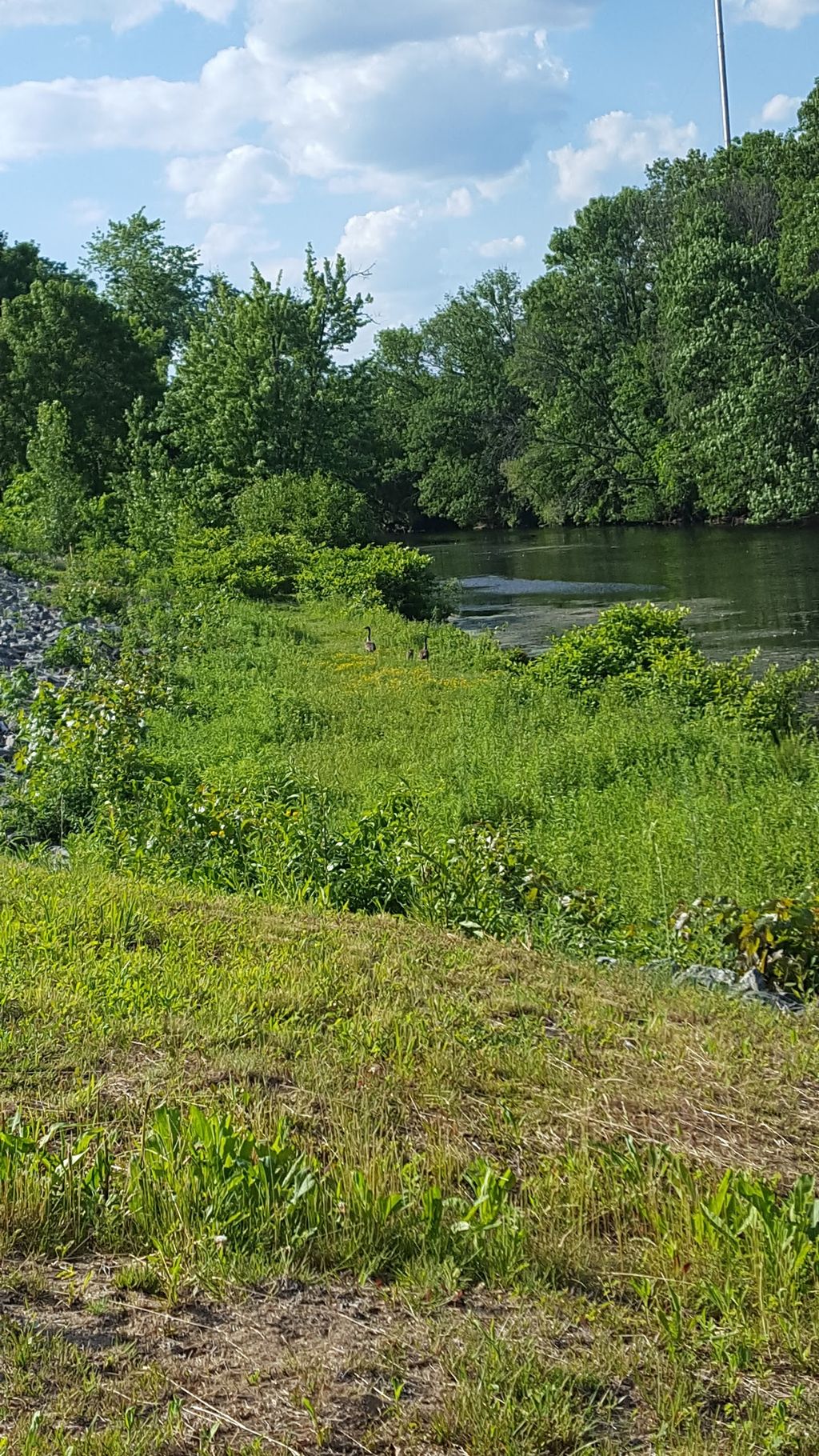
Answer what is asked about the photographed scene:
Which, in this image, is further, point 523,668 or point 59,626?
point 59,626

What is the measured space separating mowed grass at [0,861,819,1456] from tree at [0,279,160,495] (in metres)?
38.3

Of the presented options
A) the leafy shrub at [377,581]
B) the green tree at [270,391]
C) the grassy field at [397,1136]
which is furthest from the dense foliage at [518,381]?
the grassy field at [397,1136]

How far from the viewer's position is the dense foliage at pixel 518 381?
107 ft

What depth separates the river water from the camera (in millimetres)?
21969

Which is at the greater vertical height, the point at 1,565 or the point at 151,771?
the point at 1,565

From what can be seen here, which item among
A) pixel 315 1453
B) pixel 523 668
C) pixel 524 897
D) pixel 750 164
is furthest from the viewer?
pixel 750 164

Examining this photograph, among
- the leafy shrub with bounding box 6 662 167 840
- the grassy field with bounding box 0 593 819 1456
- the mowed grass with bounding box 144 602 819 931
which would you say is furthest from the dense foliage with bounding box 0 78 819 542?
the grassy field with bounding box 0 593 819 1456

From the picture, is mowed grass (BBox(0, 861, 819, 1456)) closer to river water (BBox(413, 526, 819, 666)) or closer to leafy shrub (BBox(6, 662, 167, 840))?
leafy shrub (BBox(6, 662, 167, 840))

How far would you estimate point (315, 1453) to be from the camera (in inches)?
95.5

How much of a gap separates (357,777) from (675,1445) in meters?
8.00

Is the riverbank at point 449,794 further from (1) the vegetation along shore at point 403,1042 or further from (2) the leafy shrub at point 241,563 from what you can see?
(2) the leafy shrub at point 241,563

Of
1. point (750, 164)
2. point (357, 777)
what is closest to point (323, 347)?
point (750, 164)

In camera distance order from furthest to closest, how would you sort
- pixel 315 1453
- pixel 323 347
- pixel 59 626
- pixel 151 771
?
pixel 323 347
pixel 59 626
pixel 151 771
pixel 315 1453

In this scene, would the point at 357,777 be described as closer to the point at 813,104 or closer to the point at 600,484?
the point at 813,104
